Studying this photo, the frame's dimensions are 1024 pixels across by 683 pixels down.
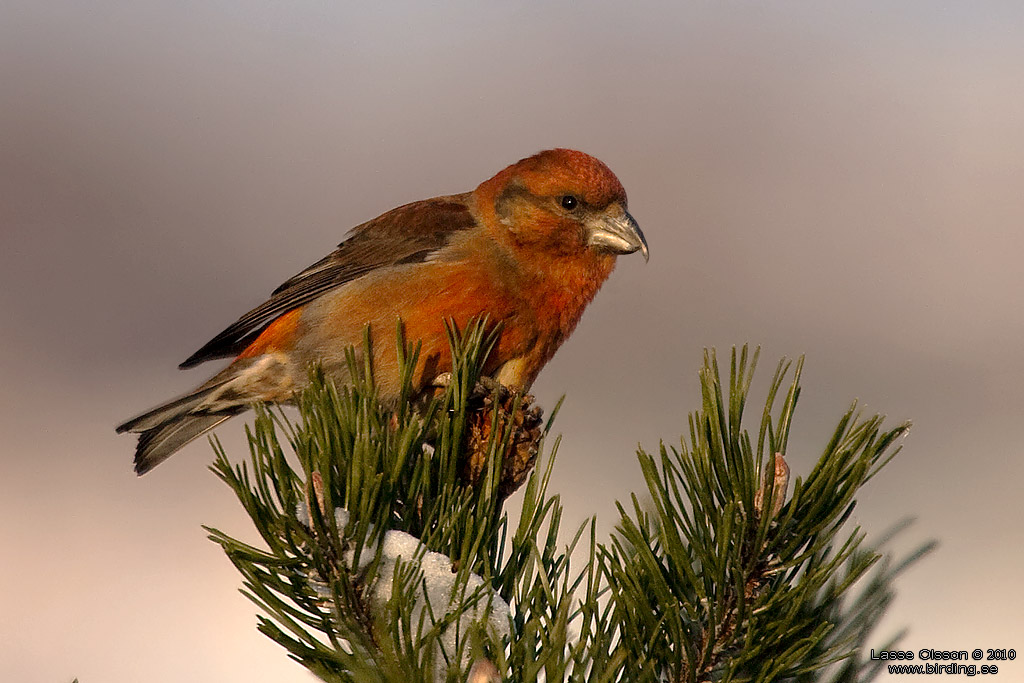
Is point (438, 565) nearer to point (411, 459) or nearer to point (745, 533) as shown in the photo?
point (411, 459)

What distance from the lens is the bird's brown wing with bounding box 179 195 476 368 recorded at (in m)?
2.45

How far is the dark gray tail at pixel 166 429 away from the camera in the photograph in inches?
90.0

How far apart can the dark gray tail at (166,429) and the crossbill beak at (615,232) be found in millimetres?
1020

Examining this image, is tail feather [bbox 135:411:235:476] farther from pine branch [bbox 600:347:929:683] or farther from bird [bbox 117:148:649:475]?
pine branch [bbox 600:347:929:683]

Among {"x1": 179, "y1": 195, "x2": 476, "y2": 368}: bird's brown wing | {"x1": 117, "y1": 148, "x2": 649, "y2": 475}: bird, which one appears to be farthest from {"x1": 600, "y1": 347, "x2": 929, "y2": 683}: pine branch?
{"x1": 179, "y1": 195, "x2": 476, "y2": 368}: bird's brown wing

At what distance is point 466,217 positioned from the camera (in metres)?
2.58

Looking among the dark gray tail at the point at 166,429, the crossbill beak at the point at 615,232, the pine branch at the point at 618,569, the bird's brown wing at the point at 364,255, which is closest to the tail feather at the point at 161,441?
the dark gray tail at the point at 166,429

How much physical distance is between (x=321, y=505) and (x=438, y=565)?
0.19 metres

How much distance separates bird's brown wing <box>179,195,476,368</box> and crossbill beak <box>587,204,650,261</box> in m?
0.35

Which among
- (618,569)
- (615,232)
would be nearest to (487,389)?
(618,569)

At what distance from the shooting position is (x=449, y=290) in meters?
2.22

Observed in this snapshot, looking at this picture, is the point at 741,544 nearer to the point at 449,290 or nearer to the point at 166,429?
the point at 449,290

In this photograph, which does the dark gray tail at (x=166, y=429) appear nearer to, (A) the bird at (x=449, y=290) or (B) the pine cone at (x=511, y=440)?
(A) the bird at (x=449, y=290)

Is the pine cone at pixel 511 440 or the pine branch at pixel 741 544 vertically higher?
the pine cone at pixel 511 440
